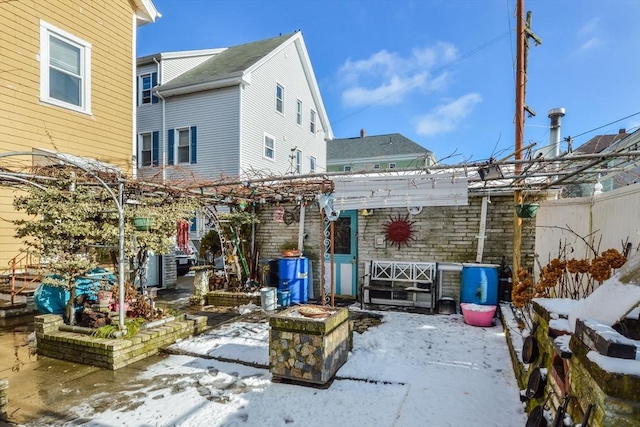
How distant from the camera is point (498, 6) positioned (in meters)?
7.00

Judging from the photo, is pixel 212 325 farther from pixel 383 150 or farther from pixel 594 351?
pixel 383 150

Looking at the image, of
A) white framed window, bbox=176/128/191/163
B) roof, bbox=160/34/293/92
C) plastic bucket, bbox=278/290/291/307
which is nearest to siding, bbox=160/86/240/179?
white framed window, bbox=176/128/191/163

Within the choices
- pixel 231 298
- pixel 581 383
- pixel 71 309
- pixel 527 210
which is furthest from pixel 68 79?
pixel 581 383

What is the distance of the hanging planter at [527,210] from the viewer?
5629 mm

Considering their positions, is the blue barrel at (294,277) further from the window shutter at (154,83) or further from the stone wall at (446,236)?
the window shutter at (154,83)

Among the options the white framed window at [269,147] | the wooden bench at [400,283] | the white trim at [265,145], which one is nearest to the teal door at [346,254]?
the wooden bench at [400,283]

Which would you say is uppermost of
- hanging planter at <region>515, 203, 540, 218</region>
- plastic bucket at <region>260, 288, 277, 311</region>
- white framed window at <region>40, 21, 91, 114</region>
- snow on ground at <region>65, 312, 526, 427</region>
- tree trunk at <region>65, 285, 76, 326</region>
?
white framed window at <region>40, 21, 91, 114</region>

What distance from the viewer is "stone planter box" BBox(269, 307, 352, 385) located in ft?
12.3

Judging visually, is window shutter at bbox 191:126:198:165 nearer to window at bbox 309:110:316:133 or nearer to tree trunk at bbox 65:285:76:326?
window at bbox 309:110:316:133

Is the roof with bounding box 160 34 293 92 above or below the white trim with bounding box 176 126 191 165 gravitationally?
above

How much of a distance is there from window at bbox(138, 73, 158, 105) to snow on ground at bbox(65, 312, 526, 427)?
10873 mm

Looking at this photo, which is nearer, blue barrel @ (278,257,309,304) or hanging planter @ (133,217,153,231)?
hanging planter @ (133,217,153,231)

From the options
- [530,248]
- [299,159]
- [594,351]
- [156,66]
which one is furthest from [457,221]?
[156,66]

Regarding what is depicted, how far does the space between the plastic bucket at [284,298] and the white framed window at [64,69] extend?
6.03 m
